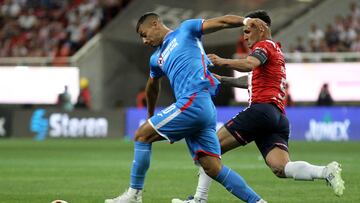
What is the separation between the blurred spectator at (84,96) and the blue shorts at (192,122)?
23444 mm

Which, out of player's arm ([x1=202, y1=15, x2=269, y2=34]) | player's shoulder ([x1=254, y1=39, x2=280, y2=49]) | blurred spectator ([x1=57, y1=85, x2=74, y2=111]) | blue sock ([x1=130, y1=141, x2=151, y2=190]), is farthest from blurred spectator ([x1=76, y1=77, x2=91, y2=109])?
player's arm ([x1=202, y1=15, x2=269, y2=34])

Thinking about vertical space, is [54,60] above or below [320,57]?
below

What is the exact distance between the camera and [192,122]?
9312 mm

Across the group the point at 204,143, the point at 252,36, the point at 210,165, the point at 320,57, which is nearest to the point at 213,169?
the point at 210,165

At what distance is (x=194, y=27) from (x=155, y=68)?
2.83 feet

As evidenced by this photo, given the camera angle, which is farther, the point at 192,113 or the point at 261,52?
the point at 261,52

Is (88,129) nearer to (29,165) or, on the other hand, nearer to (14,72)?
(14,72)

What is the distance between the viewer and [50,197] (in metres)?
11.8

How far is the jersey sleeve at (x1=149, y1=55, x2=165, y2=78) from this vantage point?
9.84m

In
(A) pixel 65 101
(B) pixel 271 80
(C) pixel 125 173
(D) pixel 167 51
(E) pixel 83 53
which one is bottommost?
(A) pixel 65 101

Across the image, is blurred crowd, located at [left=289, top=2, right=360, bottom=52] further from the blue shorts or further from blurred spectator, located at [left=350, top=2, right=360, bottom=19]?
the blue shorts

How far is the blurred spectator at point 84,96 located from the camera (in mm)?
32719

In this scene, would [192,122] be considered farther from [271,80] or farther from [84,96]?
[84,96]

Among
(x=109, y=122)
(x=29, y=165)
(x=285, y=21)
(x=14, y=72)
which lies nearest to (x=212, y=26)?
(x=29, y=165)
